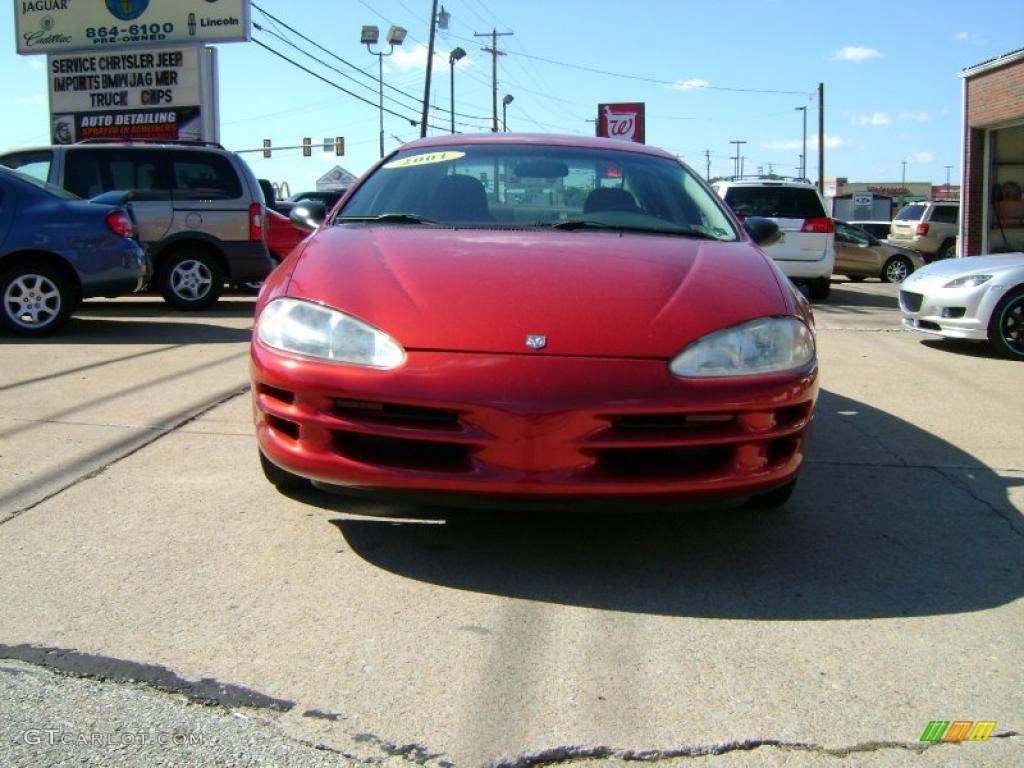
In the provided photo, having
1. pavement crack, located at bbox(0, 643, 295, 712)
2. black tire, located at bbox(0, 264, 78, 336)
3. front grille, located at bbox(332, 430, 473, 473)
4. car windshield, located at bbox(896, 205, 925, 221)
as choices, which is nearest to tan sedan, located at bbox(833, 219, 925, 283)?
car windshield, located at bbox(896, 205, 925, 221)

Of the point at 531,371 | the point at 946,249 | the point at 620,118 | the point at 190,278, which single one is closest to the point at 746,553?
the point at 531,371

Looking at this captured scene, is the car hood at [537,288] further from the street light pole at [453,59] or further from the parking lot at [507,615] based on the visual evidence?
the street light pole at [453,59]

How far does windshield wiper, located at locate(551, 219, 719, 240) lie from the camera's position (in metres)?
4.19

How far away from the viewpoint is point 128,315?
1035 centimetres

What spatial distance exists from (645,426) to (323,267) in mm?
1324

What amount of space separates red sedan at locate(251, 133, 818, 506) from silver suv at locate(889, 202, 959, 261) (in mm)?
21365

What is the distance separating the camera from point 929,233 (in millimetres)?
23516

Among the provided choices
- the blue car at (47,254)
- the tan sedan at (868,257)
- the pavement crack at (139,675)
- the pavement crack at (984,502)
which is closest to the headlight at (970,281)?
the pavement crack at (984,502)

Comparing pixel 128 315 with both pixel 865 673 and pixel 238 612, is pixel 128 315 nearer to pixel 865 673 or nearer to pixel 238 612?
pixel 238 612

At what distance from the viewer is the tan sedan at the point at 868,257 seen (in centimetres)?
1928

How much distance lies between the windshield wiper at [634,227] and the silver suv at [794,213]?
9.78 meters

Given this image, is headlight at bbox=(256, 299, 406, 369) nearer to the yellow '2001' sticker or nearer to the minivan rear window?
the yellow '2001' sticker

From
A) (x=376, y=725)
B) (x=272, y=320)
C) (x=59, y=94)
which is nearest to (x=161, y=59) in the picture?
(x=59, y=94)

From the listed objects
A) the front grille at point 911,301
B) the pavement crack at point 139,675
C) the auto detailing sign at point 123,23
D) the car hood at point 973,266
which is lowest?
the pavement crack at point 139,675
